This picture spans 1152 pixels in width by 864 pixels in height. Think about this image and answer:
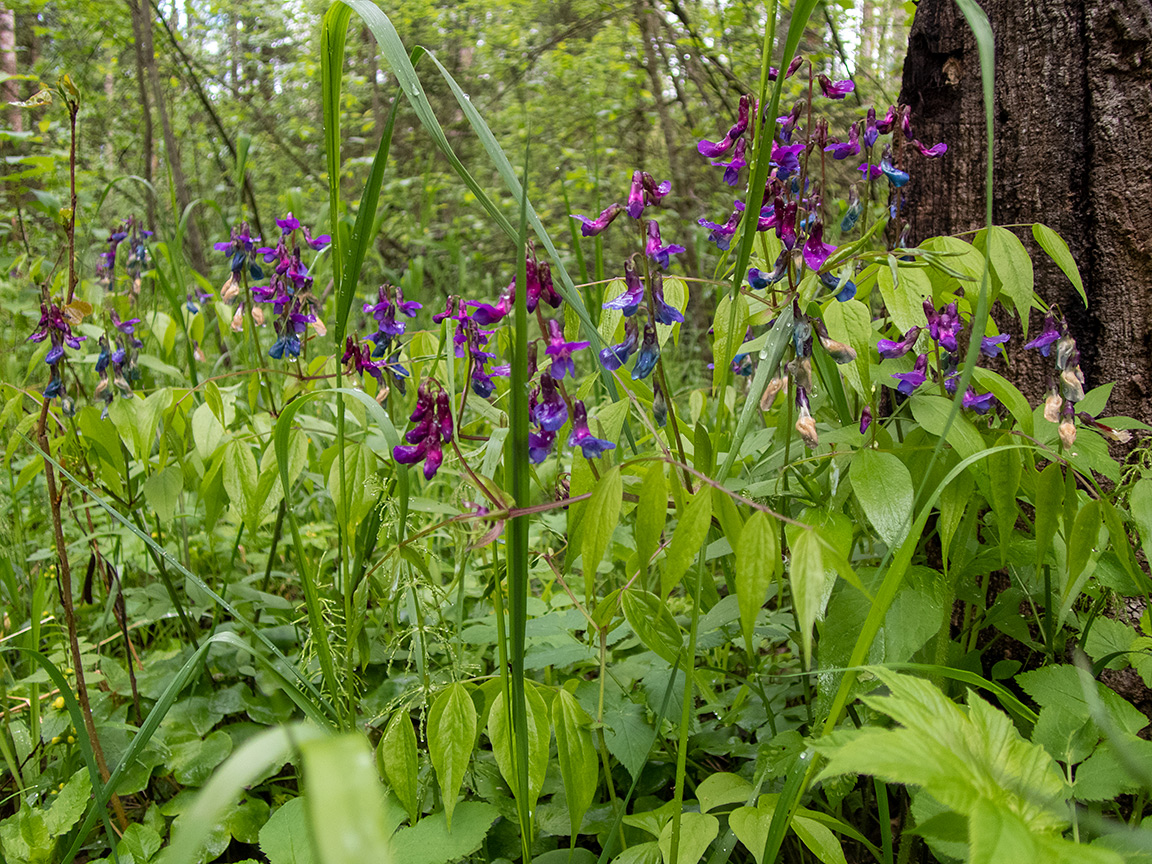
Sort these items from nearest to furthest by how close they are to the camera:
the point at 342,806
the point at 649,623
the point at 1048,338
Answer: the point at 342,806, the point at 649,623, the point at 1048,338

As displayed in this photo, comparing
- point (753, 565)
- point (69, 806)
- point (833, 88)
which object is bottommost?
point (69, 806)

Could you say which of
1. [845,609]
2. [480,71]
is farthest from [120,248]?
[480,71]

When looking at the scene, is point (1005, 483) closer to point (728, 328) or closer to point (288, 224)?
point (728, 328)

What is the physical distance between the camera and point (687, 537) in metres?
0.81

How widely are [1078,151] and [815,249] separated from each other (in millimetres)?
681

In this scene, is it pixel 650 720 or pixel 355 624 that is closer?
pixel 355 624

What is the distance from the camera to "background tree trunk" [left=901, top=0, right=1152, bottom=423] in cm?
134

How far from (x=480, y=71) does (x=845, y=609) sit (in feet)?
23.5

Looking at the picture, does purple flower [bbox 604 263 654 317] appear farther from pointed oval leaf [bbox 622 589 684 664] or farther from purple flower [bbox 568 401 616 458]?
pointed oval leaf [bbox 622 589 684 664]

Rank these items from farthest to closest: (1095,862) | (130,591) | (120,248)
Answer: (120,248) < (130,591) < (1095,862)

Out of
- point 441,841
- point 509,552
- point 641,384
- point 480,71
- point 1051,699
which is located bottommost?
point 441,841

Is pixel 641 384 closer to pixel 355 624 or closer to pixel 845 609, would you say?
pixel 845 609

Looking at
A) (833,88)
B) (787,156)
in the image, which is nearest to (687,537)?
(787,156)

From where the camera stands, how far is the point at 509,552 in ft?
2.91
